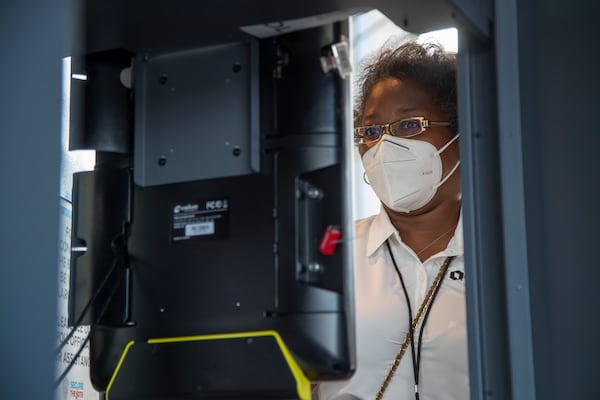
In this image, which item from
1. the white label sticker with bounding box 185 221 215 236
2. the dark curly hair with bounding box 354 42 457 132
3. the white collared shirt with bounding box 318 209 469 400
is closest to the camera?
the white label sticker with bounding box 185 221 215 236

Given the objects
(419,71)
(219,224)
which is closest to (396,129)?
(419,71)

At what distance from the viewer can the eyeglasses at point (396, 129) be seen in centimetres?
286

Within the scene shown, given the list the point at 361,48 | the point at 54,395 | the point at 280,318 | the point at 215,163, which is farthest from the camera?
the point at 361,48

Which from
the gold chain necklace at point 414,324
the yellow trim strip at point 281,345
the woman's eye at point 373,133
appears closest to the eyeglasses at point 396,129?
the woman's eye at point 373,133

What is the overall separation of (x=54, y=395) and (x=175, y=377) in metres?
0.67

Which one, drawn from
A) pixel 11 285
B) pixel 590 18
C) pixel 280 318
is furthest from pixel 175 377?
pixel 590 18

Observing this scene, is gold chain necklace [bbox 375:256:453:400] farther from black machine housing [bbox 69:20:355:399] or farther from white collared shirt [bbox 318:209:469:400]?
black machine housing [bbox 69:20:355:399]

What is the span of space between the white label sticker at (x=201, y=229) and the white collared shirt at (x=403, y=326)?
0.84 m

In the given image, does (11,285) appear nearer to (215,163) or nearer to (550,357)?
(215,163)

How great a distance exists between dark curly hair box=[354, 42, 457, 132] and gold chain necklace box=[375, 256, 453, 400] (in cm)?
44

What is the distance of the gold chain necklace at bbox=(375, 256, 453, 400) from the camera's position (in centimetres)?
271

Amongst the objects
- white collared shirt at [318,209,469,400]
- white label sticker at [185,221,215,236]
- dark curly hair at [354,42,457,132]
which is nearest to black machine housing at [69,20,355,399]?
white label sticker at [185,221,215,236]

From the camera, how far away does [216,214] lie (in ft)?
6.29

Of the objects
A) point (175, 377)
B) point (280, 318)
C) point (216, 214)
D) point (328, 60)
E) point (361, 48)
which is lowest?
point (175, 377)
